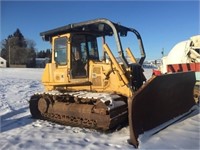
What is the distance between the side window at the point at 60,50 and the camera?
8945mm

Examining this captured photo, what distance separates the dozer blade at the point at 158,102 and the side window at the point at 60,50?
3045 millimetres

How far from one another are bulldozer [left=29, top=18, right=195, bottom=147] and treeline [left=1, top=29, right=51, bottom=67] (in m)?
59.6

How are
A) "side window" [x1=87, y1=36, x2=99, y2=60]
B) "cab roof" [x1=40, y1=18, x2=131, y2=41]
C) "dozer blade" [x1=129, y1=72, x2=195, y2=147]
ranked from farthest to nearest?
"side window" [x1=87, y1=36, x2=99, y2=60] < "cab roof" [x1=40, y1=18, x2=131, y2=41] < "dozer blade" [x1=129, y1=72, x2=195, y2=147]

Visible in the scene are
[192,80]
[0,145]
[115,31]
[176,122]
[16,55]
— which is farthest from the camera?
[16,55]

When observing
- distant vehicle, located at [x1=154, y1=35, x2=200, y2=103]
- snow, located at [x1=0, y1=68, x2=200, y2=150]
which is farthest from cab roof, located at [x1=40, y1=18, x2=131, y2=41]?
distant vehicle, located at [x1=154, y1=35, x2=200, y2=103]

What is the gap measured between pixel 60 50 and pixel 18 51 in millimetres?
63286

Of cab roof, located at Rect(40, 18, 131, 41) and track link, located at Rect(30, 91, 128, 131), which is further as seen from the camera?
cab roof, located at Rect(40, 18, 131, 41)

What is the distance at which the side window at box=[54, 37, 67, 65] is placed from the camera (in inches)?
352

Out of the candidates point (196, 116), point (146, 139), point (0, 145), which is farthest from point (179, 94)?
point (0, 145)

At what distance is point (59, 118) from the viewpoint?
8.75m

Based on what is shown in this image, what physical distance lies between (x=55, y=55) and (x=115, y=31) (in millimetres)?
2681

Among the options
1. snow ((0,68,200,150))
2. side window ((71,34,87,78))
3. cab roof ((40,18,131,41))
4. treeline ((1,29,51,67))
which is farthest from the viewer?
treeline ((1,29,51,67))

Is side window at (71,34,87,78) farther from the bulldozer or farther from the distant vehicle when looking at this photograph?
the distant vehicle

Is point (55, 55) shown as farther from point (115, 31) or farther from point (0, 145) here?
point (0, 145)
